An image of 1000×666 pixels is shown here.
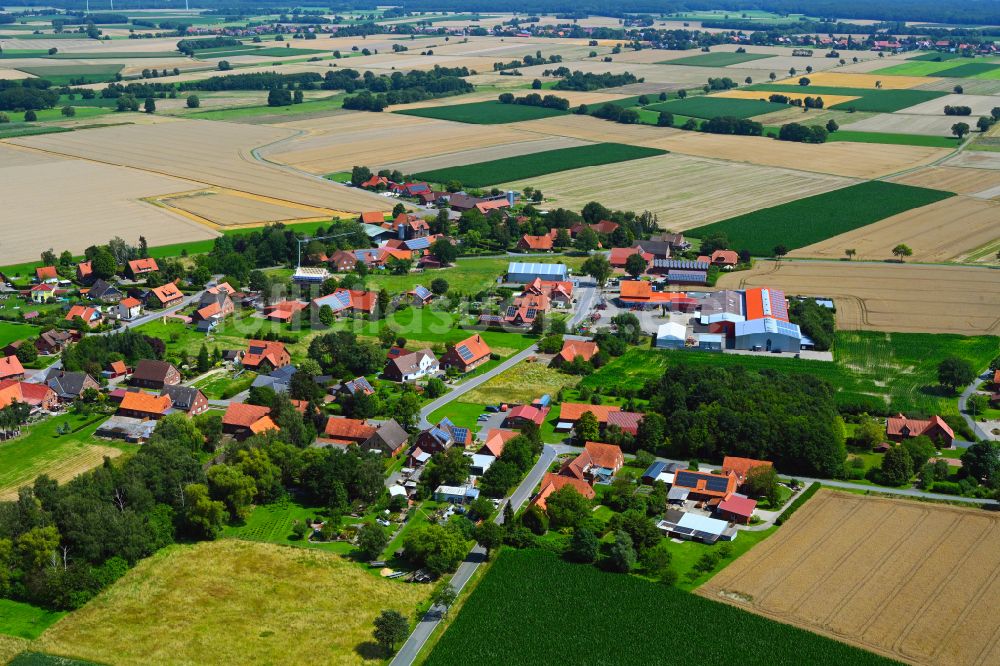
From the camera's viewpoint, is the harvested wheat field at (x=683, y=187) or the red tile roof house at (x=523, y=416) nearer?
the red tile roof house at (x=523, y=416)

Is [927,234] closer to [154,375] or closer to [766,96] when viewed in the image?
[154,375]

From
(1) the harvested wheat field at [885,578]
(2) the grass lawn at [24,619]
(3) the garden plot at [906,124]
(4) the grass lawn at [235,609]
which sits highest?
(3) the garden plot at [906,124]

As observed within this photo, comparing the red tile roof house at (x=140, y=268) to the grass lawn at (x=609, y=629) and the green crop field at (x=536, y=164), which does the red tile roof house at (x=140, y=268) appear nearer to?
the green crop field at (x=536, y=164)

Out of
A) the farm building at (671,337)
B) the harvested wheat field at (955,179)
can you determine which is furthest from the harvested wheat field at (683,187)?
the farm building at (671,337)

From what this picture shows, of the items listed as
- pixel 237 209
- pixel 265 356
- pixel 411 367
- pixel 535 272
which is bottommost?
pixel 411 367

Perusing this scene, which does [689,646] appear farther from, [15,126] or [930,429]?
[15,126]

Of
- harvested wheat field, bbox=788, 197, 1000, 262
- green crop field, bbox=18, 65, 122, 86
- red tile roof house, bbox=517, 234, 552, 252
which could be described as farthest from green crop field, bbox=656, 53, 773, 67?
red tile roof house, bbox=517, 234, 552, 252

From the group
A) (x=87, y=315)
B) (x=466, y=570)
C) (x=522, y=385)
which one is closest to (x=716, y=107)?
(x=522, y=385)
